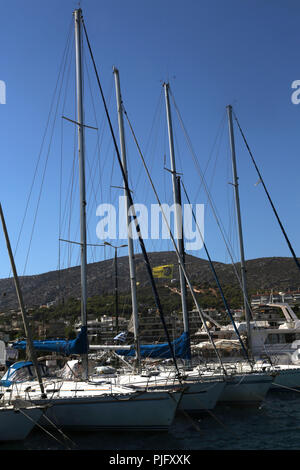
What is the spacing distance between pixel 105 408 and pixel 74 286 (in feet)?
342

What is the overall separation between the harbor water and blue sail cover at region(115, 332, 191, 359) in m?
3.60

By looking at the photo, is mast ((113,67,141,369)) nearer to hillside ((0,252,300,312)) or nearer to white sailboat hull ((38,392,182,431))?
white sailboat hull ((38,392,182,431))

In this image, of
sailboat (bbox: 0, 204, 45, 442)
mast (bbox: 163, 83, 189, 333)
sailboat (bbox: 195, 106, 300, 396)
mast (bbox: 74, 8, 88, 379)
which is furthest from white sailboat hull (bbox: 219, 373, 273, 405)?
sailboat (bbox: 0, 204, 45, 442)

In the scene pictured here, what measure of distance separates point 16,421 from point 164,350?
9909 millimetres

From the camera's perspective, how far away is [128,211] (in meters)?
23.9

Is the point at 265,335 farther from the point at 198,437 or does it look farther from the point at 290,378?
the point at 198,437

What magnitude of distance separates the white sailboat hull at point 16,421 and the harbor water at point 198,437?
0.48m

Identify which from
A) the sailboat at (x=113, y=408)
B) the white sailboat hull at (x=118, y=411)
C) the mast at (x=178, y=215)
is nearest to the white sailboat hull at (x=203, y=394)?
the sailboat at (x=113, y=408)

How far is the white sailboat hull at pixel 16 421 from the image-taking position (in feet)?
47.1

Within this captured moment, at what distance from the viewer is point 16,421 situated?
14.4 m

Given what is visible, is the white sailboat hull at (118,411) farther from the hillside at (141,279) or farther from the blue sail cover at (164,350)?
the hillside at (141,279)

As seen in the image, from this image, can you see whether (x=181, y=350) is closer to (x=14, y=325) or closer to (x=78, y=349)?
(x=78, y=349)

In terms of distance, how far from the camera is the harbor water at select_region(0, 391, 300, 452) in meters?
15.0

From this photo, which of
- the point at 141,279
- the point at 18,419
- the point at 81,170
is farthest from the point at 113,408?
the point at 141,279
